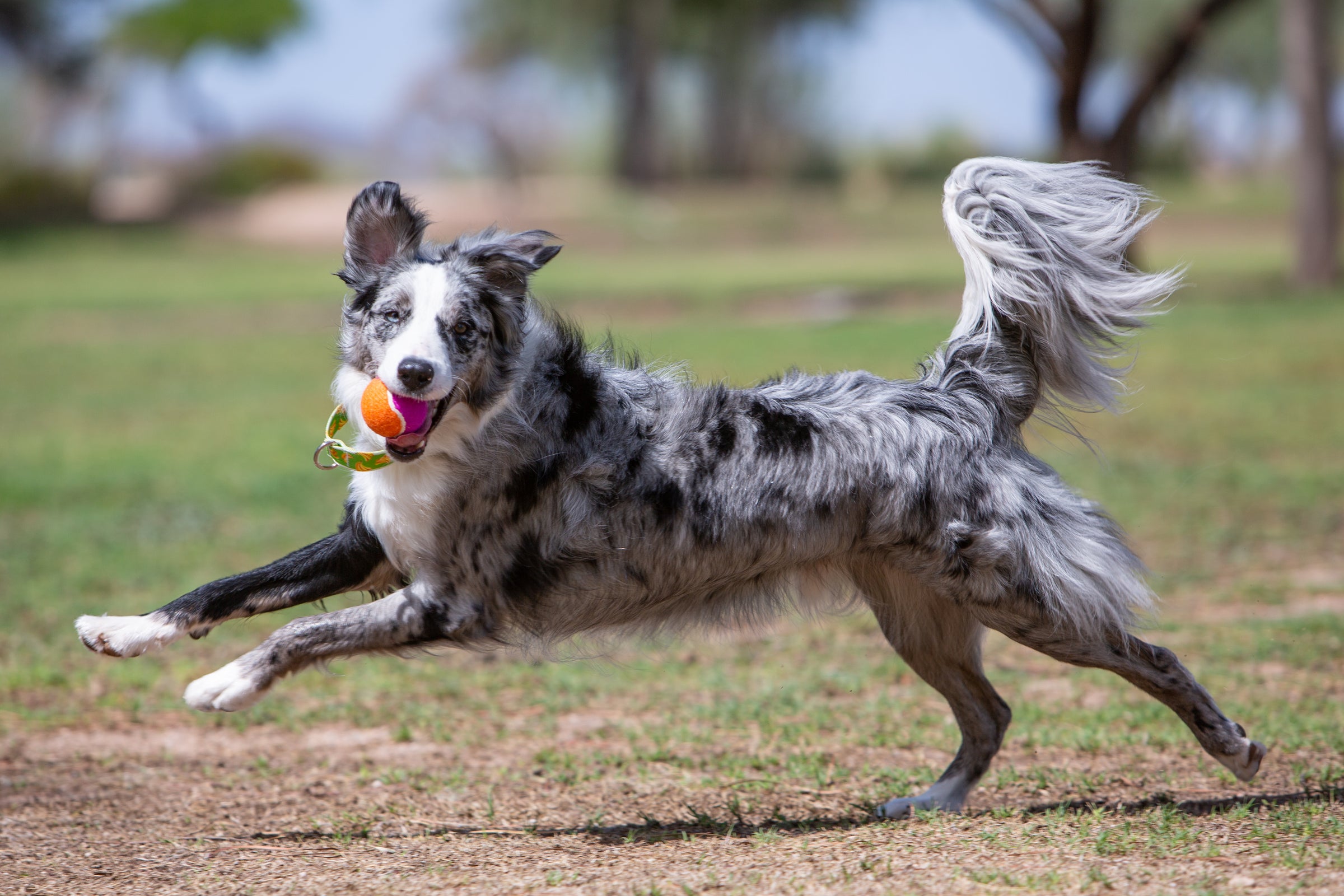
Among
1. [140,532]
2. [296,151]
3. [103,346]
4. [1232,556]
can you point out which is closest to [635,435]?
[1232,556]

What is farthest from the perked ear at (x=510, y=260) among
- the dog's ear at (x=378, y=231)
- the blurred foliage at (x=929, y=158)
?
the blurred foliage at (x=929, y=158)

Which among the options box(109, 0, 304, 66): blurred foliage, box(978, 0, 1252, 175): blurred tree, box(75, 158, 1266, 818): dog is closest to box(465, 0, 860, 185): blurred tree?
box(109, 0, 304, 66): blurred foliage

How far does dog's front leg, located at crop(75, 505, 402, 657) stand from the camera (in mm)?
4516

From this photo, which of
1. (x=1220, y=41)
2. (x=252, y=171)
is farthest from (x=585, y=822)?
(x=1220, y=41)

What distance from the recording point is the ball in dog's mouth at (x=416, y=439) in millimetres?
4270

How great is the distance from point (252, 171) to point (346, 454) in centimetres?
4257

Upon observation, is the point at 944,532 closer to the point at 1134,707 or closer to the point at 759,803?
the point at 759,803

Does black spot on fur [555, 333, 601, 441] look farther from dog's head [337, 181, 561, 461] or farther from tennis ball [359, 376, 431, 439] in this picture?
tennis ball [359, 376, 431, 439]

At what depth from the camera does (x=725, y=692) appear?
669 cm

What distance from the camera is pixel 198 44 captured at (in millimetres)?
46719

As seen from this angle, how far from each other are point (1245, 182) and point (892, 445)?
5509 cm

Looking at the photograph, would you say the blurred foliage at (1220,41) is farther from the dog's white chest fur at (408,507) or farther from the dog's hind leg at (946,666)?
the dog's white chest fur at (408,507)

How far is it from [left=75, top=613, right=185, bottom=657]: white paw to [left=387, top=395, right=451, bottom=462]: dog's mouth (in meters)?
0.97

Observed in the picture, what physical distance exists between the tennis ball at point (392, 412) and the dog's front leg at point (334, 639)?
22.4 inches
